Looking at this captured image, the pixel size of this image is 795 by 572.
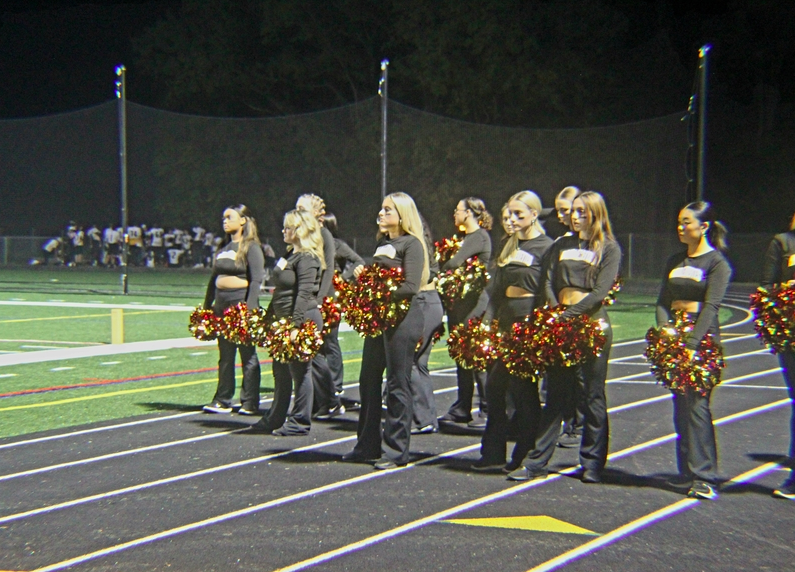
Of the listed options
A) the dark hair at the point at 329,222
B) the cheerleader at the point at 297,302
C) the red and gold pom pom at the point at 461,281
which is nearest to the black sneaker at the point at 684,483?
the red and gold pom pom at the point at 461,281

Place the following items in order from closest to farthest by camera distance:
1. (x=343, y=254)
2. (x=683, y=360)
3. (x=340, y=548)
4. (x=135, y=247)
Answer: (x=340, y=548)
(x=683, y=360)
(x=343, y=254)
(x=135, y=247)

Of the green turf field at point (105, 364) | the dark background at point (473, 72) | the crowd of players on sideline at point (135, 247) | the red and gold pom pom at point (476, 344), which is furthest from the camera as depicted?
the crowd of players on sideline at point (135, 247)

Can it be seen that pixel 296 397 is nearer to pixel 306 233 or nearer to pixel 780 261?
pixel 306 233

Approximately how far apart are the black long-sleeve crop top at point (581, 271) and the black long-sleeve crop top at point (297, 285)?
207cm

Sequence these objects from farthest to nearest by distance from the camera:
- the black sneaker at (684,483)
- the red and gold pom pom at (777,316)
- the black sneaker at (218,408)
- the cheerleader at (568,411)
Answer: the black sneaker at (218,408) → the cheerleader at (568,411) → the black sneaker at (684,483) → the red and gold pom pom at (777,316)

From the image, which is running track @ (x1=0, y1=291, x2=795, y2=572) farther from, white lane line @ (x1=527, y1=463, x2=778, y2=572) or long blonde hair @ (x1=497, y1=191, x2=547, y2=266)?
long blonde hair @ (x1=497, y1=191, x2=547, y2=266)

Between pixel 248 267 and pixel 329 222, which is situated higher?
pixel 329 222

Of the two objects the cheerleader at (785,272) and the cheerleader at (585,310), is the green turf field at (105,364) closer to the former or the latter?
Answer: the cheerleader at (585,310)

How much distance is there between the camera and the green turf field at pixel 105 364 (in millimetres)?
9836

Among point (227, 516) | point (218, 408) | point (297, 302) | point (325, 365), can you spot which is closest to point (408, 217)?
point (297, 302)

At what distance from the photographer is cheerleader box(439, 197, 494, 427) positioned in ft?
29.0

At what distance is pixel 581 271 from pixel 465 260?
2.07 metres

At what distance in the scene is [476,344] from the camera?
7.01 metres

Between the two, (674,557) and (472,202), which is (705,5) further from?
(674,557)
